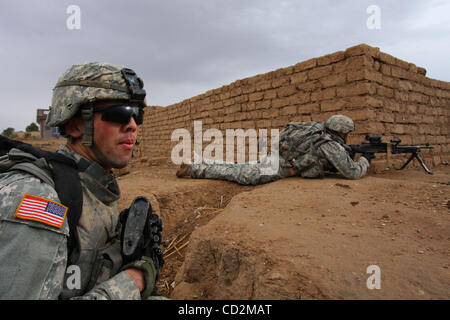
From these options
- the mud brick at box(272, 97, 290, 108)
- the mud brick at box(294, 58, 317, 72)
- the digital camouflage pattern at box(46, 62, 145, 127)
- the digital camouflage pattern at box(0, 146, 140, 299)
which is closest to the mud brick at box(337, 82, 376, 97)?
the mud brick at box(294, 58, 317, 72)

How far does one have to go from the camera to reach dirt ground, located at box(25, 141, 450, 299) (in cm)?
126

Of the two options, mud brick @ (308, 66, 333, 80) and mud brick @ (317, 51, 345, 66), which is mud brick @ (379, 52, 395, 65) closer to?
mud brick @ (317, 51, 345, 66)

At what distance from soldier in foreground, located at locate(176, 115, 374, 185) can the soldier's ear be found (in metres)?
3.15

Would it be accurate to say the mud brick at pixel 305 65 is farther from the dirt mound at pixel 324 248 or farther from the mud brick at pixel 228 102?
the dirt mound at pixel 324 248

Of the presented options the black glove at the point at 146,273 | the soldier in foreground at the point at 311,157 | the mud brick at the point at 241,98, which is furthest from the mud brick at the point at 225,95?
the black glove at the point at 146,273

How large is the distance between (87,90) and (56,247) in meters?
0.73

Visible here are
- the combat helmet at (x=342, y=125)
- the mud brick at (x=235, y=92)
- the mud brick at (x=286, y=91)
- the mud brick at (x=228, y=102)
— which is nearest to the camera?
the combat helmet at (x=342, y=125)

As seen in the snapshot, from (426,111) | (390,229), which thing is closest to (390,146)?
(426,111)

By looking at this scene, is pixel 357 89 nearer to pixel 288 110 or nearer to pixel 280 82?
pixel 288 110

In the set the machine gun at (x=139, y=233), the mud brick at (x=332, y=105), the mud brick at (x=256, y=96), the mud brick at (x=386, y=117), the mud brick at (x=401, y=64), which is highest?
the mud brick at (x=401, y=64)

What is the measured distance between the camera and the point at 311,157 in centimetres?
376

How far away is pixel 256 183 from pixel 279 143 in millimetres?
780

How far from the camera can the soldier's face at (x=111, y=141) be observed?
1169mm

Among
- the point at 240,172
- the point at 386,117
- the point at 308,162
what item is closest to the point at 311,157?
the point at 308,162
